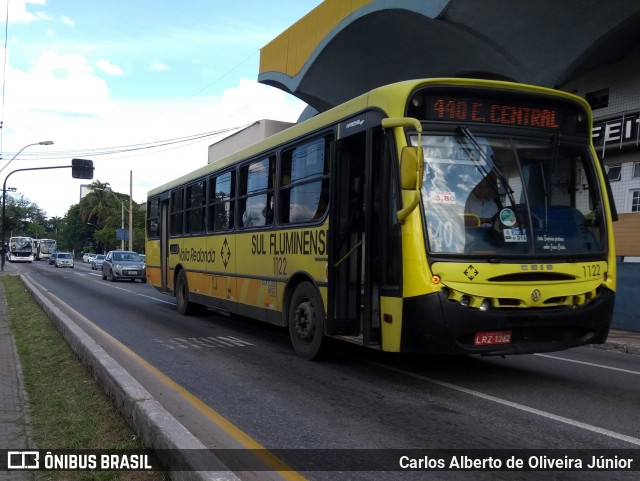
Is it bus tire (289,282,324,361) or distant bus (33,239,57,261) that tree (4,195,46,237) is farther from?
bus tire (289,282,324,361)

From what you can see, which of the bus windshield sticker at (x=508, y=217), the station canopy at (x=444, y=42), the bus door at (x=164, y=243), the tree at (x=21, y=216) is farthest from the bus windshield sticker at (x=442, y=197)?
the tree at (x=21, y=216)

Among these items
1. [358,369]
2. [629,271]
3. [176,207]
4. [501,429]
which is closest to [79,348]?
[358,369]

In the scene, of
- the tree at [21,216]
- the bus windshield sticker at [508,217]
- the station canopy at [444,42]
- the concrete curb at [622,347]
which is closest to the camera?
the bus windshield sticker at [508,217]

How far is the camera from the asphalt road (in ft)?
15.1

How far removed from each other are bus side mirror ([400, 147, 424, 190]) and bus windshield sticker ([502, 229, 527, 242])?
1.11 m

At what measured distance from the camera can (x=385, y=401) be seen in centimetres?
595

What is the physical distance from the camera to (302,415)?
5.46 metres

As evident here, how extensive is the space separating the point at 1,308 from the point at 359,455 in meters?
13.0

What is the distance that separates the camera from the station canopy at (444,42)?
14930mm

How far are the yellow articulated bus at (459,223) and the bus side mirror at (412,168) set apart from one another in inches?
0.5

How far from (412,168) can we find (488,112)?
134cm

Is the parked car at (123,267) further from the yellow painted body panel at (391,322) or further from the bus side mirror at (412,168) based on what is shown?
the bus side mirror at (412,168)

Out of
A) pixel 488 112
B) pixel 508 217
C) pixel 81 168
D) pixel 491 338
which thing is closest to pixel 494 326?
pixel 491 338

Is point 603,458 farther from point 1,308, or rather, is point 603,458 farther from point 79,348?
point 1,308
